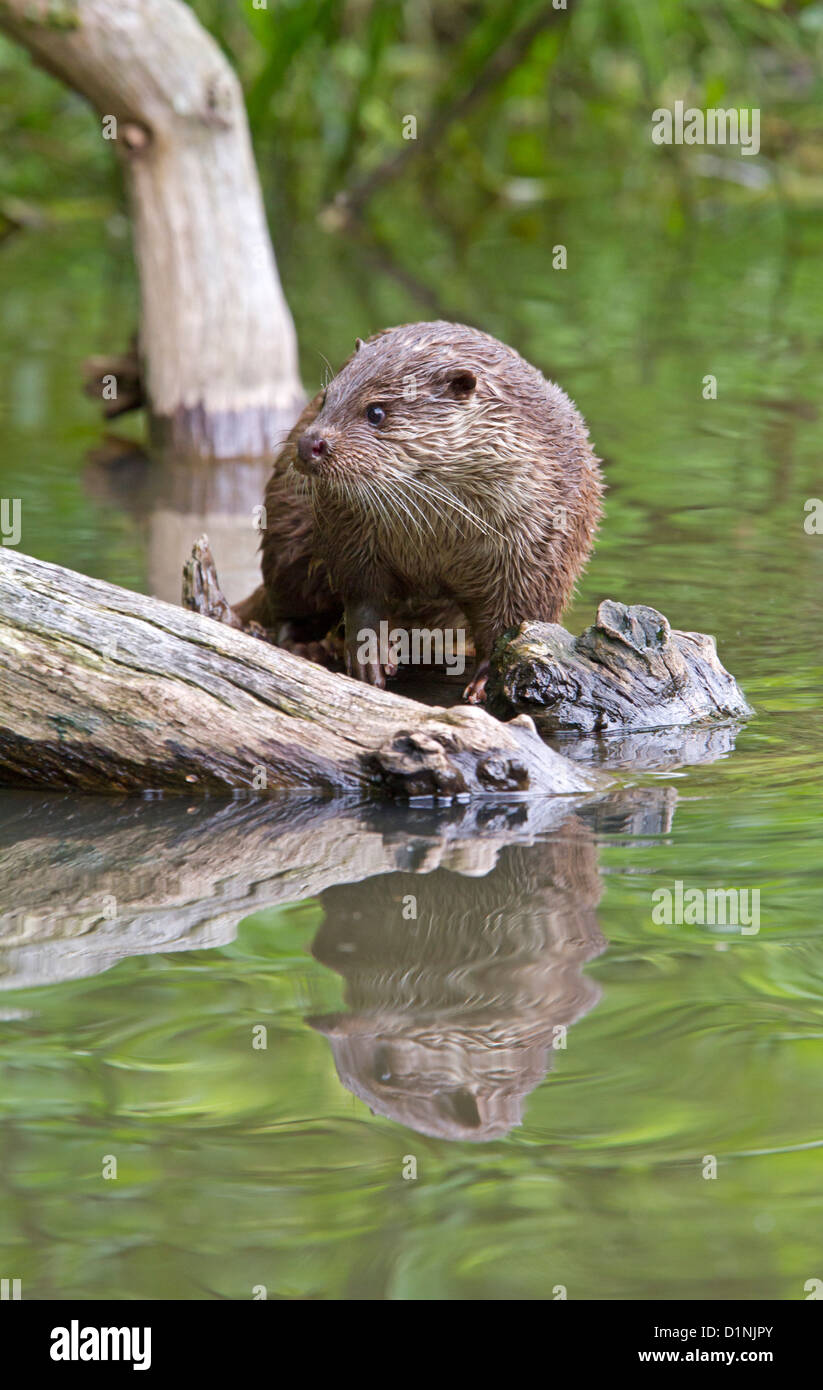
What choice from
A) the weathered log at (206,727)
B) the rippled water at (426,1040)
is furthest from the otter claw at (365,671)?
the rippled water at (426,1040)

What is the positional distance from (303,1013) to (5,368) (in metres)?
8.15

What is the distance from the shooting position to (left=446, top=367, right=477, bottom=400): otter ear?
14.7ft

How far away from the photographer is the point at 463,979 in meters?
3.11

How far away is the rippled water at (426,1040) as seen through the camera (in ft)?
7.65

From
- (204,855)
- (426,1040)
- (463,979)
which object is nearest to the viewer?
(426,1040)

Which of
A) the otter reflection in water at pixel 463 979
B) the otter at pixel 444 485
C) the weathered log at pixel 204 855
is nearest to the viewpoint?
the otter reflection in water at pixel 463 979

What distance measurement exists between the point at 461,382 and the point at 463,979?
193cm

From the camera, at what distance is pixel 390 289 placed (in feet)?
41.0

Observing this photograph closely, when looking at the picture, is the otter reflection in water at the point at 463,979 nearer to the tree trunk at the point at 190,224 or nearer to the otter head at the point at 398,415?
the otter head at the point at 398,415

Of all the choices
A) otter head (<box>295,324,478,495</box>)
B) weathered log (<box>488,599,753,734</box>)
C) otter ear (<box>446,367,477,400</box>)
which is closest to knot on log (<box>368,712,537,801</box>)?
weathered log (<box>488,599,753,734</box>)

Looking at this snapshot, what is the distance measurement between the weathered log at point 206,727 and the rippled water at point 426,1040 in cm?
9

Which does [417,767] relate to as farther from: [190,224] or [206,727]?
[190,224]

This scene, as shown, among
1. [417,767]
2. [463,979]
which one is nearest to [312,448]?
[417,767]
